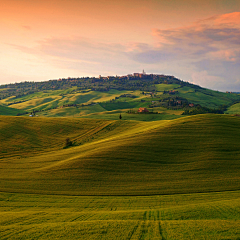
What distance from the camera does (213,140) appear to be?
64438 millimetres

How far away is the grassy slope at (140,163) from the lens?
43.6 meters

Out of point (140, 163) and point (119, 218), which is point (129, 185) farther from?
point (119, 218)

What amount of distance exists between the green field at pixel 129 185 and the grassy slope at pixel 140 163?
205 millimetres

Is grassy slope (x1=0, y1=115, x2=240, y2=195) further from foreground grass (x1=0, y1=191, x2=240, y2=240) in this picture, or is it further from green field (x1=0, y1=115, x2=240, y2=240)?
foreground grass (x1=0, y1=191, x2=240, y2=240)

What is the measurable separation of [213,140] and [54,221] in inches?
2064

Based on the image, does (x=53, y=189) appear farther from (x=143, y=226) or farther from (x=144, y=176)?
(x=143, y=226)

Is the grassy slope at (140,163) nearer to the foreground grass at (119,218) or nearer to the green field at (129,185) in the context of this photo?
the green field at (129,185)

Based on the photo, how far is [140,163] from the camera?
5325 cm

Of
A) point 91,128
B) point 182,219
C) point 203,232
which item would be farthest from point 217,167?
point 91,128

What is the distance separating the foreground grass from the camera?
23.6m

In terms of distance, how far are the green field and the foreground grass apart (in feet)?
0.36

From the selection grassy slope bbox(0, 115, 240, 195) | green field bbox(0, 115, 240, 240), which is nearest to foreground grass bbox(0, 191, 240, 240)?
green field bbox(0, 115, 240, 240)

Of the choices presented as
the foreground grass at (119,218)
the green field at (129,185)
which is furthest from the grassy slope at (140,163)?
the foreground grass at (119,218)

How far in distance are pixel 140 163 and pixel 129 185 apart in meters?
9.86
